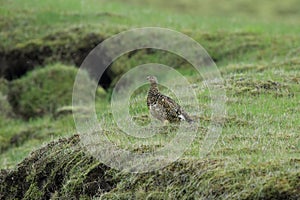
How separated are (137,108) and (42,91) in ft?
27.0

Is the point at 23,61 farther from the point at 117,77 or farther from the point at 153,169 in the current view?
the point at 153,169

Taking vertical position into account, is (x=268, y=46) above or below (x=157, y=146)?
above

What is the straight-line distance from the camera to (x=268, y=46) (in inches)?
916

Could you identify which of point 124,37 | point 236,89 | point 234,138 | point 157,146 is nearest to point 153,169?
point 157,146

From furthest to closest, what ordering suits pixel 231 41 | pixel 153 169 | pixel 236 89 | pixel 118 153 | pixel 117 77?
pixel 231 41 < pixel 117 77 < pixel 236 89 < pixel 118 153 < pixel 153 169

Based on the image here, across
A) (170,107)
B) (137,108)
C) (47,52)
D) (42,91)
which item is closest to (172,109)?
(170,107)

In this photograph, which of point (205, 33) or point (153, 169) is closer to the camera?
point (153, 169)

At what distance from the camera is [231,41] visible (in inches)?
933

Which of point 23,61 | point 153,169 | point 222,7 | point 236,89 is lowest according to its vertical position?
point 153,169

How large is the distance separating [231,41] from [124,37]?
140 inches

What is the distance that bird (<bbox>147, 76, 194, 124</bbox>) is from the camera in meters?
11.4

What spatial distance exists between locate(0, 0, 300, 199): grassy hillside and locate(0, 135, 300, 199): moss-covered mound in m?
0.02

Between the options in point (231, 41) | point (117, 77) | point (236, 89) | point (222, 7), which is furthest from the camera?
point (222, 7)

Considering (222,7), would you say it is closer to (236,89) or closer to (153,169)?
(236,89)
